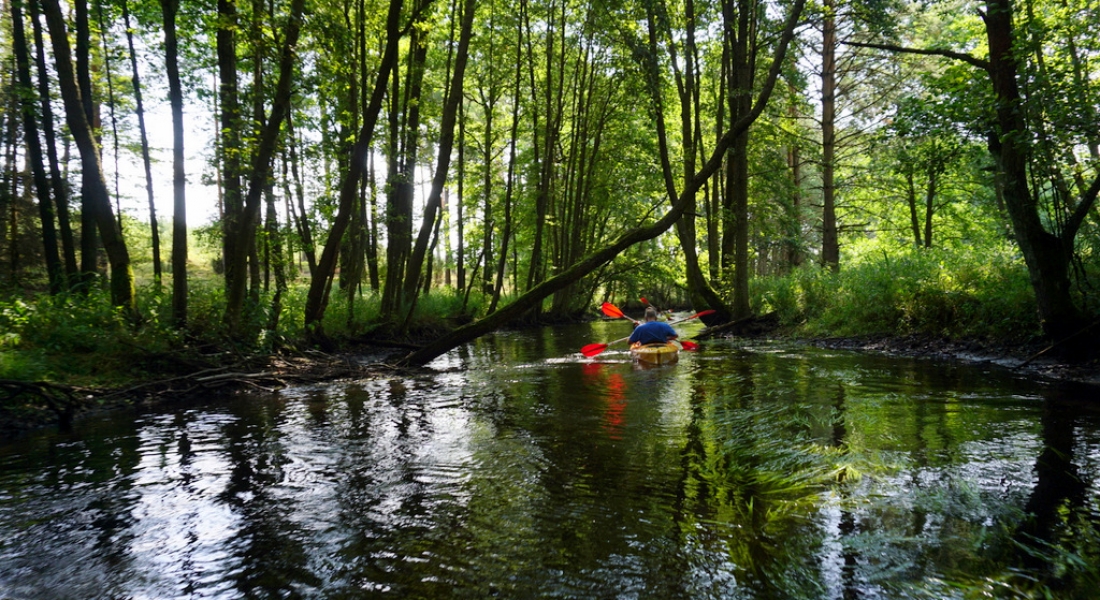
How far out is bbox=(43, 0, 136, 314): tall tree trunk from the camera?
9211 mm

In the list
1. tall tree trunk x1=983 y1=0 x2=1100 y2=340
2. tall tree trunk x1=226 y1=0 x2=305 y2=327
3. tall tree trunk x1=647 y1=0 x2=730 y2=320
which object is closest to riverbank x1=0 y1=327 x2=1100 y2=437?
tall tree trunk x1=983 y1=0 x2=1100 y2=340

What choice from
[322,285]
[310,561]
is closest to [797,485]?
[310,561]

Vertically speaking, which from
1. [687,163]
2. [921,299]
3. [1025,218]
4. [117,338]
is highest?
[687,163]

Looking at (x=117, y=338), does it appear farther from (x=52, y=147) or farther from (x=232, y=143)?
(x=52, y=147)

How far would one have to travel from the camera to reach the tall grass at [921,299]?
1038 centimetres

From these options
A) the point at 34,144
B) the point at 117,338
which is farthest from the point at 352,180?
the point at 34,144

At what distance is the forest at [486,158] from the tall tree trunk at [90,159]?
0.05 metres

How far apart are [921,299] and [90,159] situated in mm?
16098

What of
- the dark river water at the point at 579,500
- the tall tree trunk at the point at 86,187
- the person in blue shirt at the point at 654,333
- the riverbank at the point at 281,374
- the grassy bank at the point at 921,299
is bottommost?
the dark river water at the point at 579,500

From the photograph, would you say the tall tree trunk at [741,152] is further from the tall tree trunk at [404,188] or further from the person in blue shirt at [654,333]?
the tall tree trunk at [404,188]

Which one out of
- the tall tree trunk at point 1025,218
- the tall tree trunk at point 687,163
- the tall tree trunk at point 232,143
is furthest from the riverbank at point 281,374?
the tall tree trunk at point 687,163

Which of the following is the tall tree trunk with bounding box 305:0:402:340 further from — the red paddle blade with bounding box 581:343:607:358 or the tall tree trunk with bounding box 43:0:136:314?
the red paddle blade with bounding box 581:343:607:358

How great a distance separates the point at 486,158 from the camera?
73.3ft

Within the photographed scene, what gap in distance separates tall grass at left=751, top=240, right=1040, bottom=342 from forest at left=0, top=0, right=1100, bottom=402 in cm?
6
